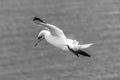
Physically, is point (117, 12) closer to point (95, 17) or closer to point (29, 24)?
point (95, 17)

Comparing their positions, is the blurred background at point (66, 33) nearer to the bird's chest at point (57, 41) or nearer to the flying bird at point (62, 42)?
the bird's chest at point (57, 41)

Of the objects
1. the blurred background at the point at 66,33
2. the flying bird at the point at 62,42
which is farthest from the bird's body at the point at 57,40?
the blurred background at the point at 66,33

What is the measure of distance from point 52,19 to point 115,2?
26.2ft

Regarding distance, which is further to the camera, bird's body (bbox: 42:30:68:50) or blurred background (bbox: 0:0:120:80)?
blurred background (bbox: 0:0:120:80)

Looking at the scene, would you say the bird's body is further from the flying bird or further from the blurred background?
the blurred background

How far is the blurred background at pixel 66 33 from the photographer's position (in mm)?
38812

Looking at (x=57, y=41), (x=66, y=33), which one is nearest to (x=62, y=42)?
(x=57, y=41)

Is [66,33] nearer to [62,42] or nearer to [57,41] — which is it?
[57,41]

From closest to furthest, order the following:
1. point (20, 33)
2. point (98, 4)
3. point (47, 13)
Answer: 1. point (20, 33)
2. point (47, 13)
3. point (98, 4)

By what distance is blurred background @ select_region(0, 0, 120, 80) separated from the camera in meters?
38.8

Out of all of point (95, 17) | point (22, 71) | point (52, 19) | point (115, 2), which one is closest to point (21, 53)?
point (22, 71)

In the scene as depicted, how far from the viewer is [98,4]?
47.5 metres

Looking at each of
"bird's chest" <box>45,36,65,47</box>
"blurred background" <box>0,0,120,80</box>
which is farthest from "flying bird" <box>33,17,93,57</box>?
"blurred background" <box>0,0,120,80</box>

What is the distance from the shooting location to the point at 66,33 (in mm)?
41750
